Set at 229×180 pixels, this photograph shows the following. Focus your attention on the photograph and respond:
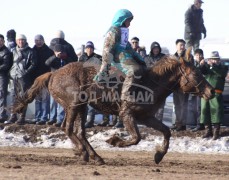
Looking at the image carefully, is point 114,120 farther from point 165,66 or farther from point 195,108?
point 165,66

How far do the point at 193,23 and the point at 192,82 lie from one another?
7.87 m

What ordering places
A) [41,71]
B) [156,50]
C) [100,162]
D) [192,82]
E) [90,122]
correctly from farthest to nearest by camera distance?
[41,71], [90,122], [156,50], [192,82], [100,162]

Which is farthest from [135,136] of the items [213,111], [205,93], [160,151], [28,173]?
[213,111]

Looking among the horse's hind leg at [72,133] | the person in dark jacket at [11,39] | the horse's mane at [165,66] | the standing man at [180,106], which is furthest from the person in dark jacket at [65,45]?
the horse's mane at [165,66]

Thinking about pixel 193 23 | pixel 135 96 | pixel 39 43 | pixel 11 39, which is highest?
pixel 193 23

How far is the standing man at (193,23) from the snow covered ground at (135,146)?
15.2 ft

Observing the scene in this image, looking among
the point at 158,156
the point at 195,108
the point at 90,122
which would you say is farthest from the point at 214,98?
the point at 158,156

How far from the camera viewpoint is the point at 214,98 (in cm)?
1745

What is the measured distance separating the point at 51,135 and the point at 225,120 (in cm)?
414

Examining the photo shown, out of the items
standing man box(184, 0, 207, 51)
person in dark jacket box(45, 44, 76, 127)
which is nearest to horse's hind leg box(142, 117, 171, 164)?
person in dark jacket box(45, 44, 76, 127)

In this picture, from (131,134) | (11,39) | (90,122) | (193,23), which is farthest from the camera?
(193,23)

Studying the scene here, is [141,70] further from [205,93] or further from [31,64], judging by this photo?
[31,64]

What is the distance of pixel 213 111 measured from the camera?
17484 mm

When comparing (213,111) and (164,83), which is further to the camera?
(213,111)
